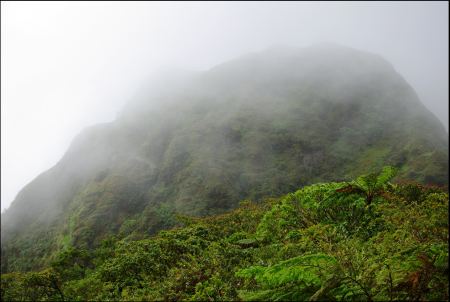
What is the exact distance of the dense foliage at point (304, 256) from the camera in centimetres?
640

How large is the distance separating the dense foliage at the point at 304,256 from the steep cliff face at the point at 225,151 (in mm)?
27063

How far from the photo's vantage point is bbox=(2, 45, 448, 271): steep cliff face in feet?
166

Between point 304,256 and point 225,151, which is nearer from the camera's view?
point 304,256

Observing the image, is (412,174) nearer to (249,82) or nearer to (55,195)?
(249,82)

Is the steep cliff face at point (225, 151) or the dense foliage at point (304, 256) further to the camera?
the steep cliff face at point (225, 151)

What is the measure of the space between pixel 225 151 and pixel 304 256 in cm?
5490

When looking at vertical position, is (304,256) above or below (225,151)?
above

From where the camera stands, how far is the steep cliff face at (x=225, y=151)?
50.7 meters

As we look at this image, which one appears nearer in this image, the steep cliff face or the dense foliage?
the dense foliage

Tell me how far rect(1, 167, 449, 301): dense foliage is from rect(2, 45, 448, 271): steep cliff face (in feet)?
88.8

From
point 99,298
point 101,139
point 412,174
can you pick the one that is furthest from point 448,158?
point 101,139

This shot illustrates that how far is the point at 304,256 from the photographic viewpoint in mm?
6941

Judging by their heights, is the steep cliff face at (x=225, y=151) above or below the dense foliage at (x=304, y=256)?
below

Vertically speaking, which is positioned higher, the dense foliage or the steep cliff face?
the dense foliage
